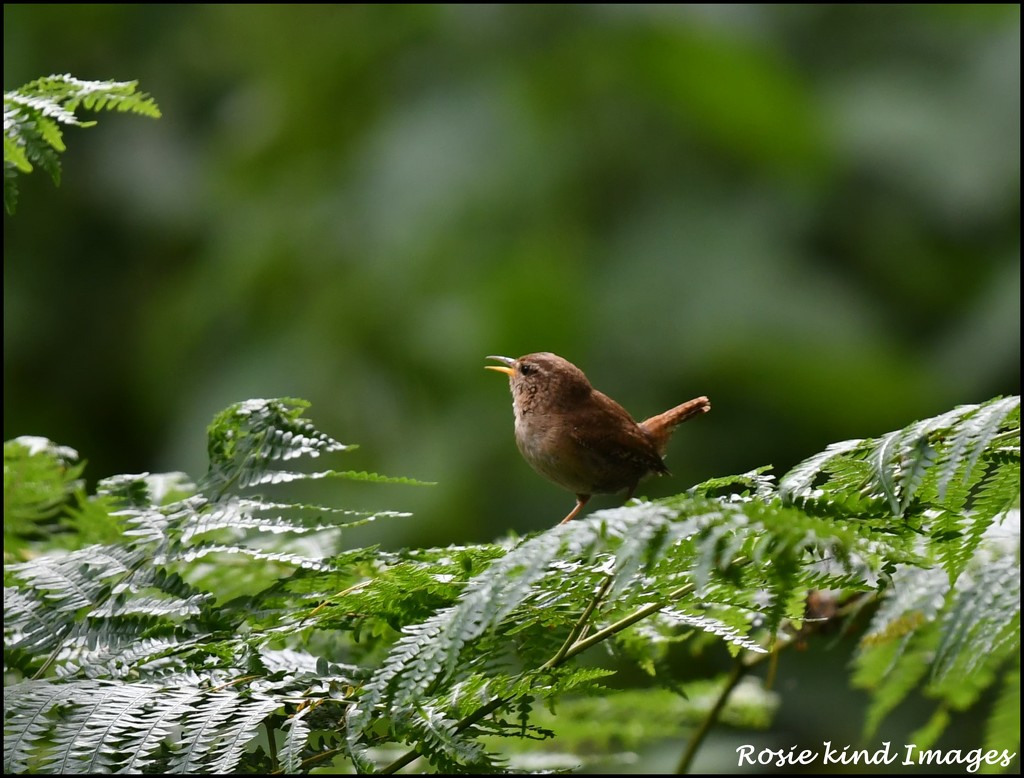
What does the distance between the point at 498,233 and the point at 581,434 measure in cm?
305

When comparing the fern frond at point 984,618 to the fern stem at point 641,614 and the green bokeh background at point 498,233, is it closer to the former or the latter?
the fern stem at point 641,614

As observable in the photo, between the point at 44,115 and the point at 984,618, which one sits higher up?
the point at 44,115

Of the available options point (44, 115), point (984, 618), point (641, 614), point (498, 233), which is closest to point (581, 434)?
point (984, 618)

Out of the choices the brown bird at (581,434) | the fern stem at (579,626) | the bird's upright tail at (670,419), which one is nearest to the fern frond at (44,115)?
the fern stem at (579,626)

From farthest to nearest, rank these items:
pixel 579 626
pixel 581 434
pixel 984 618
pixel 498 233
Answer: pixel 498 233 < pixel 581 434 < pixel 984 618 < pixel 579 626

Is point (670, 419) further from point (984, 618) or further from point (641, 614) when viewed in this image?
point (641, 614)

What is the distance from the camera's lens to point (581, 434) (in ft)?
8.36

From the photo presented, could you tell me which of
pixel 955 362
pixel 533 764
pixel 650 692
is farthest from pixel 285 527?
pixel 955 362

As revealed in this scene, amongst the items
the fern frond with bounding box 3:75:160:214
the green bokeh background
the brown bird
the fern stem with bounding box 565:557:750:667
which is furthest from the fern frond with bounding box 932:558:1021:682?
the green bokeh background

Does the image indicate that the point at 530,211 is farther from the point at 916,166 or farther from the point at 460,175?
the point at 916,166

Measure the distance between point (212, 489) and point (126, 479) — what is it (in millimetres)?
215

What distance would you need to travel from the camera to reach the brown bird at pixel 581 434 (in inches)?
101

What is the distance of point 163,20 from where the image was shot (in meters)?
6.49

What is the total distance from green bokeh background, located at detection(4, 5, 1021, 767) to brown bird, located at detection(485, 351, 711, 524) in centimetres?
217
